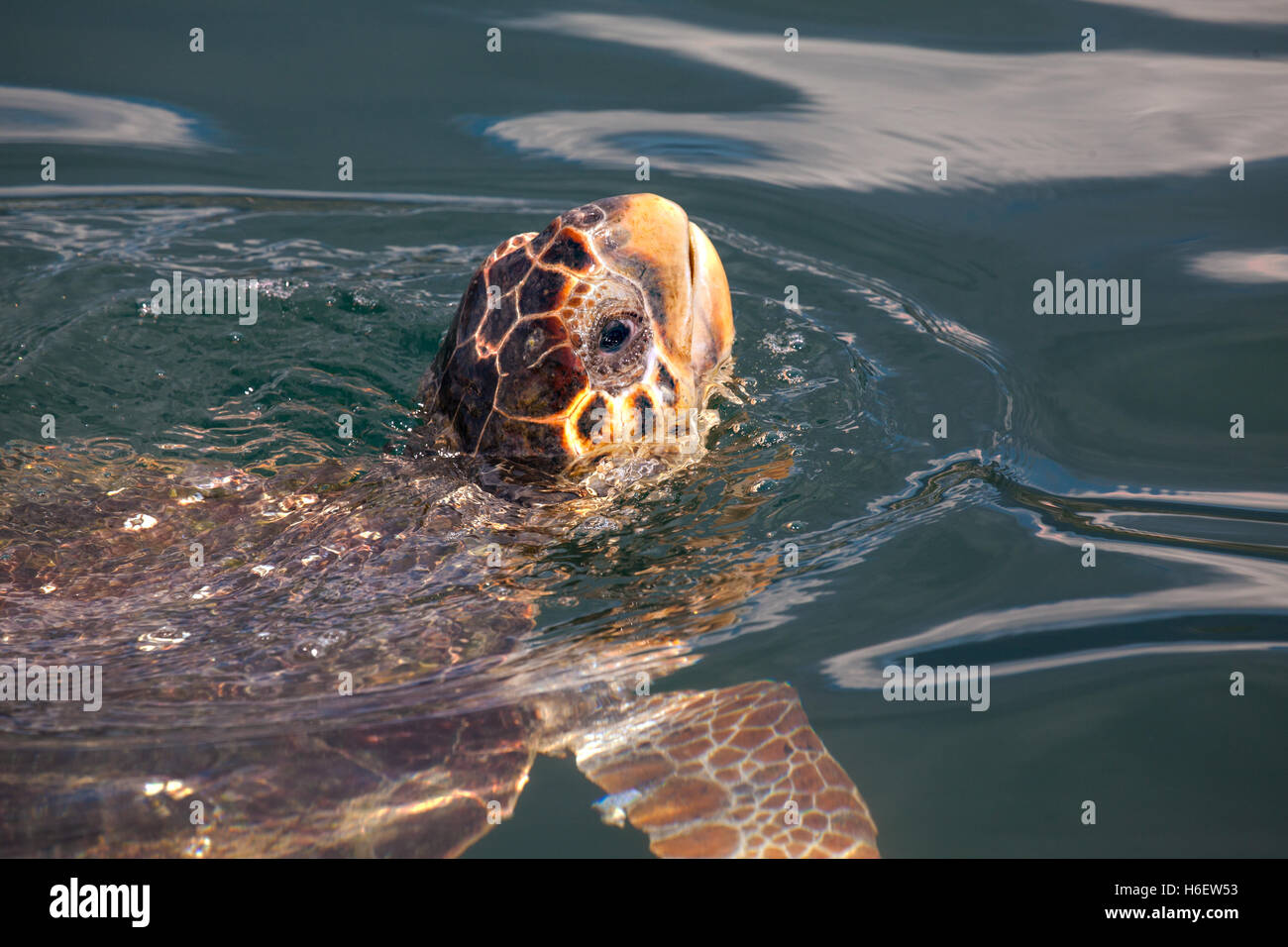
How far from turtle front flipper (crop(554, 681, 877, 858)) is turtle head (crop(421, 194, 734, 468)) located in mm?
1158

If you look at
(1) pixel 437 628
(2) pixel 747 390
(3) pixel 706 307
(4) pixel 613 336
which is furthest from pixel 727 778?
(2) pixel 747 390

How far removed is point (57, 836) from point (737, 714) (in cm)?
230

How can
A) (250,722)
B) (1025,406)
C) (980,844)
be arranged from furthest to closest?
1. (1025,406)
2. (250,722)
3. (980,844)

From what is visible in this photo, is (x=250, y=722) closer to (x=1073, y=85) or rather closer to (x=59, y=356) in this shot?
(x=59, y=356)

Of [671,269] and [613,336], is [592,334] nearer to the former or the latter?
[613,336]

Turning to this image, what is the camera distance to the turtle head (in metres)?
4.05

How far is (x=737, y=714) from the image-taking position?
12.0 feet

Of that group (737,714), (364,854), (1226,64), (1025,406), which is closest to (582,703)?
(737,714)

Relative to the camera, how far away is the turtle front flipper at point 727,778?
10.8ft

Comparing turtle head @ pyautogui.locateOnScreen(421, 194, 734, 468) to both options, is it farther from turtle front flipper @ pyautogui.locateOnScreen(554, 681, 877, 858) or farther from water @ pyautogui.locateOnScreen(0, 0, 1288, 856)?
turtle front flipper @ pyautogui.locateOnScreen(554, 681, 877, 858)

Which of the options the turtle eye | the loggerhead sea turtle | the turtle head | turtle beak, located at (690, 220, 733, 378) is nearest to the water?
the loggerhead sea turtle

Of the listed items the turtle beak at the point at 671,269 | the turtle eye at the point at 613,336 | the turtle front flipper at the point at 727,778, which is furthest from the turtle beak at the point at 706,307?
the turtle front flipper at the point at 727,778

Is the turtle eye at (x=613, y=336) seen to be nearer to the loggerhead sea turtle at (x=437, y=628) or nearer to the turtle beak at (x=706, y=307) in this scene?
the loggerhead sea turtle at (x=437, y=628)

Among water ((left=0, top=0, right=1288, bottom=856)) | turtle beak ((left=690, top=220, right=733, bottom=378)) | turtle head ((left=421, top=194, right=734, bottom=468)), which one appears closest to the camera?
water ((left=0, top=0, right=1288, bottom=856))
